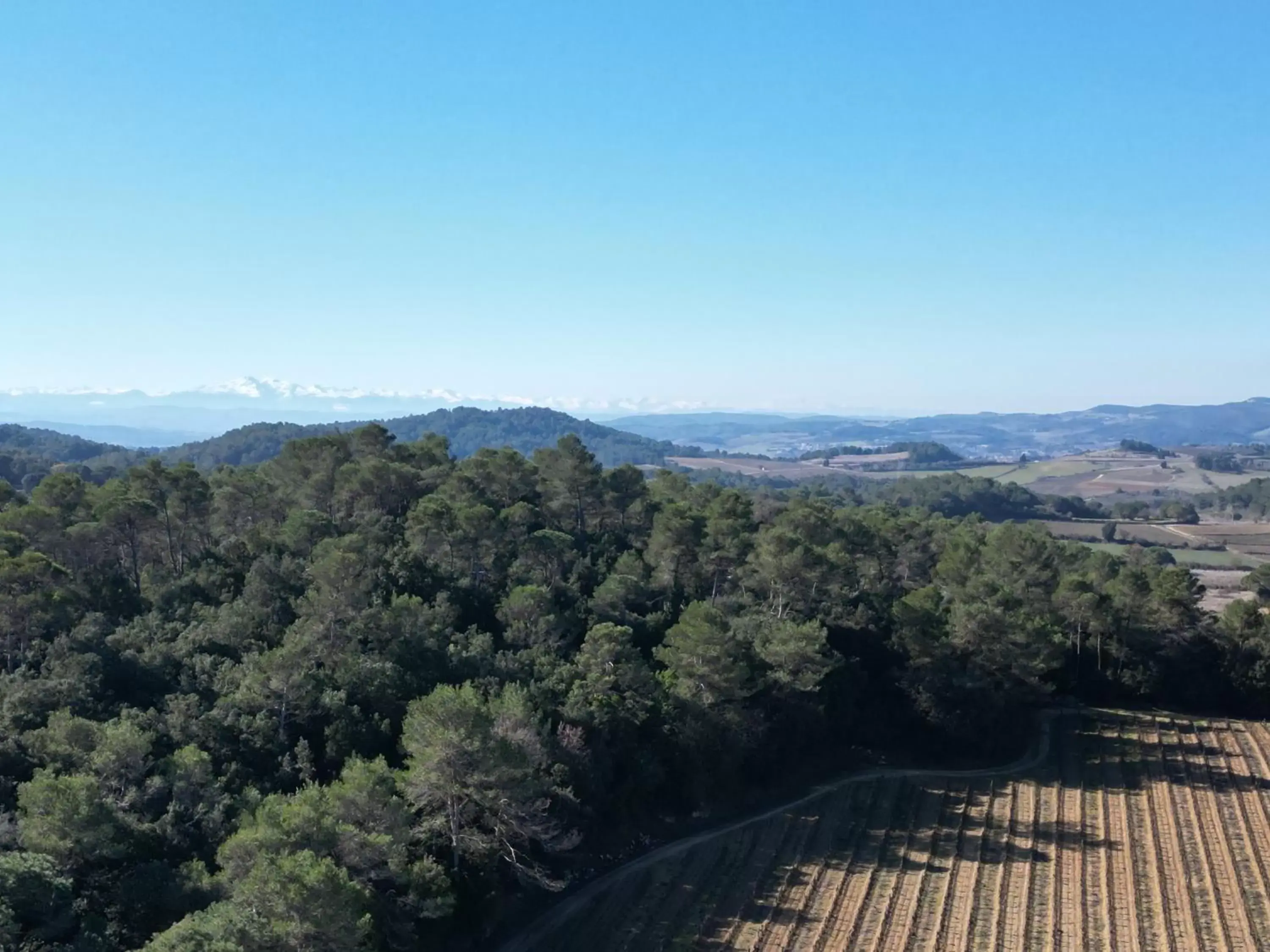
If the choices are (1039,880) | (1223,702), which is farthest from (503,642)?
(1223,702)

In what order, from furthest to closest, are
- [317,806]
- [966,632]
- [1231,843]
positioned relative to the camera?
[966,632]
[1231,843]
[317,806]

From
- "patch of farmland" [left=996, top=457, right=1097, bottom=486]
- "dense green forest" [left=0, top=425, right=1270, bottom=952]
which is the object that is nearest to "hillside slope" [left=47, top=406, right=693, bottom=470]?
"patch of farmland" [left=996, top=457, right=1097, bottom=486]

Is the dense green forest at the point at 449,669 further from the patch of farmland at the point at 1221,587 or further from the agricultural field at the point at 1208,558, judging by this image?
the agricultural field at the point at 1208,558

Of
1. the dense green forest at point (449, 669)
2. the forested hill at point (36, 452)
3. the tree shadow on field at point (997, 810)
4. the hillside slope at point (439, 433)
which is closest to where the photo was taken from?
the dense green forest at point (449, 669)

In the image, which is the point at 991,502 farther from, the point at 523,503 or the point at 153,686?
the point at 153,686

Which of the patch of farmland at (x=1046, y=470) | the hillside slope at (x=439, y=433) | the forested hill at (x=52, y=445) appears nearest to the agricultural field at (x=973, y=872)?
the hillside slope at (x=439, y=433)

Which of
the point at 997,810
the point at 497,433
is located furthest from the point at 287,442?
the point at 497,433
